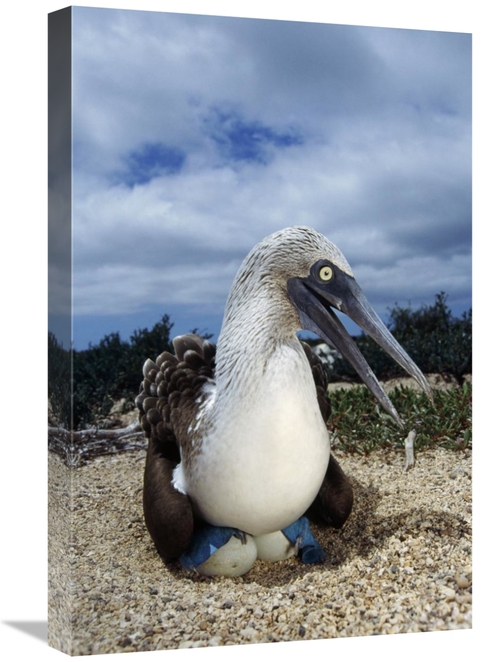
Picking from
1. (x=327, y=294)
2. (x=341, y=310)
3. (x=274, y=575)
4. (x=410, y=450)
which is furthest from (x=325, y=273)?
(x=274, y=575)

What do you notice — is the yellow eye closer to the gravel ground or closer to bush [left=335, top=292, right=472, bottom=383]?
bush [left=335, top=292, right=472, bottom=383]

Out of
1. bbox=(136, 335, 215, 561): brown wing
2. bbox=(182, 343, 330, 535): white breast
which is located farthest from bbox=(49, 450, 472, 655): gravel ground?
bbox=(182, 343, 330, 535): white breast

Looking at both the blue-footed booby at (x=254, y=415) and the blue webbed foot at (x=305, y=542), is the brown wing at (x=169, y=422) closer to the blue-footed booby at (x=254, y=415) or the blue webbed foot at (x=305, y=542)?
the blue-footed booby at (x=254, y=415)

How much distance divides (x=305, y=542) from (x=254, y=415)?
94cm

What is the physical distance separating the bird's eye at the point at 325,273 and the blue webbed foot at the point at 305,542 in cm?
139

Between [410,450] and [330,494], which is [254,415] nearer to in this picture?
[330,494]

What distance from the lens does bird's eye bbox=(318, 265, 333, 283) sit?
16.6ft

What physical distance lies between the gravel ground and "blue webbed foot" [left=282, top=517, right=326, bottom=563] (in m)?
0.07

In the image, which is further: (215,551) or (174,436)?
(174,436)

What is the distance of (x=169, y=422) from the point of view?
5.22 m

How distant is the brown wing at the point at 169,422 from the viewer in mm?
4938

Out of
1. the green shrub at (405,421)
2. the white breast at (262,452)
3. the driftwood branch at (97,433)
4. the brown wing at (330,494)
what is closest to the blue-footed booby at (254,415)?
the white breast at (262,452)

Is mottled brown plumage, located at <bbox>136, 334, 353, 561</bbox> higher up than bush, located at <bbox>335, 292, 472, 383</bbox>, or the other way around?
bush, located at <bbox>335, 292, 472, 383</bbox>

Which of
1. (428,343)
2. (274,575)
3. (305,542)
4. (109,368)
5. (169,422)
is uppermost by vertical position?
(428,343)
